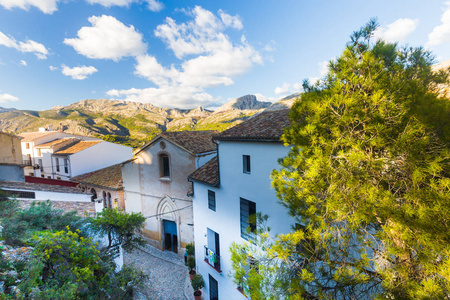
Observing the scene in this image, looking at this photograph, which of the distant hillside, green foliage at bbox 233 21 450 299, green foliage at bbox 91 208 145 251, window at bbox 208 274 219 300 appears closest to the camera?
green foliage at bbox 233 21 450 299

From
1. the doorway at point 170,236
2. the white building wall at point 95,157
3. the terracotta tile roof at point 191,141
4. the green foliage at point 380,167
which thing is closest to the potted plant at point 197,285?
the doorway at point 170,236

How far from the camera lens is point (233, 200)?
29.6ft

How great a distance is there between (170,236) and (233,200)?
33.7 feet

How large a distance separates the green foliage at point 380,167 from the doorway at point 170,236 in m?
14.2

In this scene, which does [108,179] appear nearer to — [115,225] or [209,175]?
[115,225]

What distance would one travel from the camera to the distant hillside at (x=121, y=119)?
77812 millimetres

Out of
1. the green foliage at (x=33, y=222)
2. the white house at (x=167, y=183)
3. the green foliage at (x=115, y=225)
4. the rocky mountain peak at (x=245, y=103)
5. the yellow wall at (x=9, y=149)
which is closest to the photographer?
the green foliage at (x=33, y=222)

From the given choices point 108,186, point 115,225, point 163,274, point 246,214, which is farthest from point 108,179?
point 246,214

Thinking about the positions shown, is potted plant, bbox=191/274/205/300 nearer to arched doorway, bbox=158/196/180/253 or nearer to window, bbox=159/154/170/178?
arched doorway, bbox=158/196/180/253

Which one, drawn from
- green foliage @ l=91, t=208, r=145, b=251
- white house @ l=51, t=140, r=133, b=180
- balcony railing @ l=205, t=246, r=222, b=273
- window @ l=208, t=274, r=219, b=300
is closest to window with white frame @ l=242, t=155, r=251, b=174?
balcony railing @ l=205, t=246, r=222, b=273

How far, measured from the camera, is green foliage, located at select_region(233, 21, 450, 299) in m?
2.50

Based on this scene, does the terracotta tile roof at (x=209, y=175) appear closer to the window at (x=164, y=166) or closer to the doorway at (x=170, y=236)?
the window at (x=164, y=166)

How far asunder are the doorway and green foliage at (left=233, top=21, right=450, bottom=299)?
14.2 meters

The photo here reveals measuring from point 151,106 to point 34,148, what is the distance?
15932 centimetres
